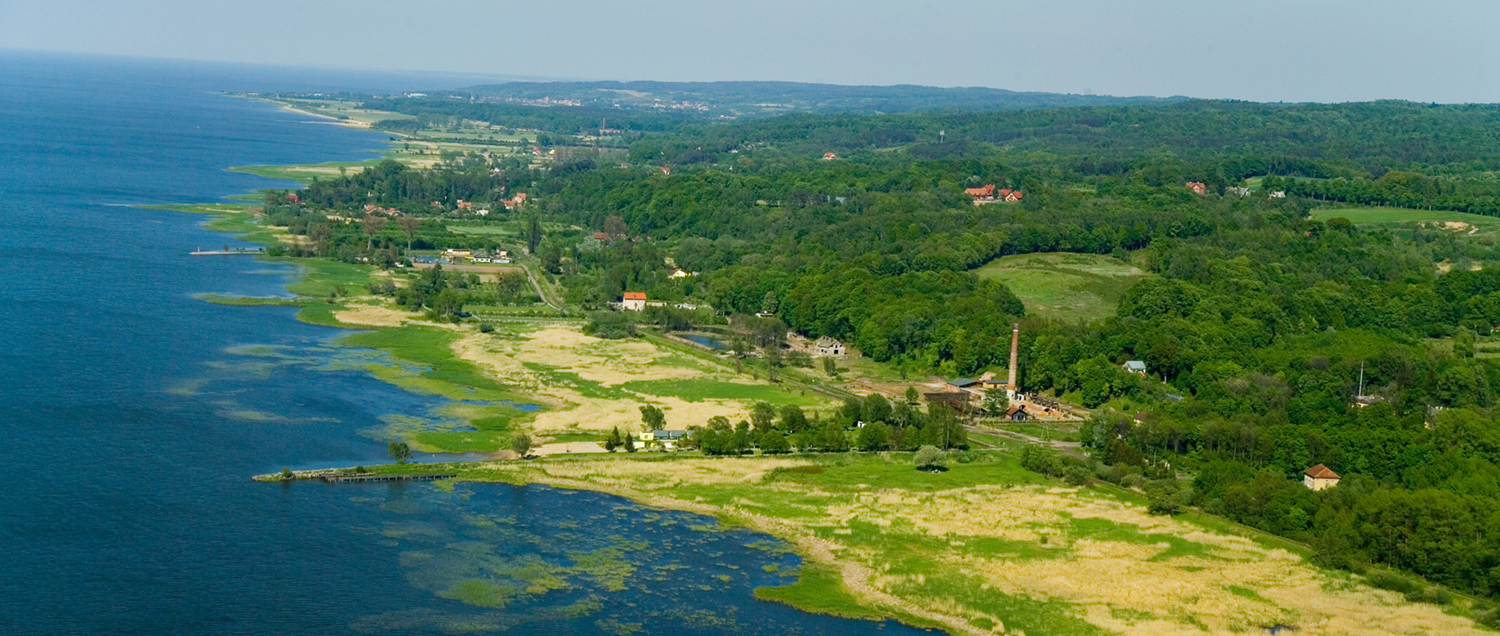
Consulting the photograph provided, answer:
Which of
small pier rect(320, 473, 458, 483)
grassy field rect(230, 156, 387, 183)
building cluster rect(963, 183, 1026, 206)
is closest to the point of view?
small pier rect(320, 473, 458, 483)

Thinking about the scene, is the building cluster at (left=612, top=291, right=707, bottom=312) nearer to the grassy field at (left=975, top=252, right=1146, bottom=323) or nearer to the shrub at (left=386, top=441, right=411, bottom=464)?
the grassy field at (left=975, top=252, right=1146, bottom=323)

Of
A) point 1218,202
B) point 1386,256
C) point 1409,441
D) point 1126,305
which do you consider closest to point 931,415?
point 1409,441

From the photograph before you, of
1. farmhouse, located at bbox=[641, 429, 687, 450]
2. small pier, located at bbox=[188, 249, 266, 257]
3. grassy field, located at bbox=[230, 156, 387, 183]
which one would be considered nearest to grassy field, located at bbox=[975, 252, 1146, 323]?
farmhouse, located at bbox=[641, 429, 687, 450]

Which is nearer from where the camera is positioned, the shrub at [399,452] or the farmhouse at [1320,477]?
the shrub at [399,452]

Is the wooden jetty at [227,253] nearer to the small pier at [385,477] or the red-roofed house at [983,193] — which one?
the small pier at [385,477]

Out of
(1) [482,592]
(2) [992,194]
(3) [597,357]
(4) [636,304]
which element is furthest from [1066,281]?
(1) [482,592]

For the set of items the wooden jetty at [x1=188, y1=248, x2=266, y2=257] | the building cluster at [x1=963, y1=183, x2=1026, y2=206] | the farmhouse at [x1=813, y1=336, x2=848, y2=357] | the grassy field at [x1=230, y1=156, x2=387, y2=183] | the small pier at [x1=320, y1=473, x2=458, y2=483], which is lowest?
the farmhouse at [x1=813, y1=336, x2=848, y2=357]

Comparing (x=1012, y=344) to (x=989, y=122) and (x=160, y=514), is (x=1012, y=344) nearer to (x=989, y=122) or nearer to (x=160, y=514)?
(x=160, y=514)

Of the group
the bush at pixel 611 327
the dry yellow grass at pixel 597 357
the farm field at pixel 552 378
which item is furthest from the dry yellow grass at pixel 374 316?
the bush at pixel 611 327
